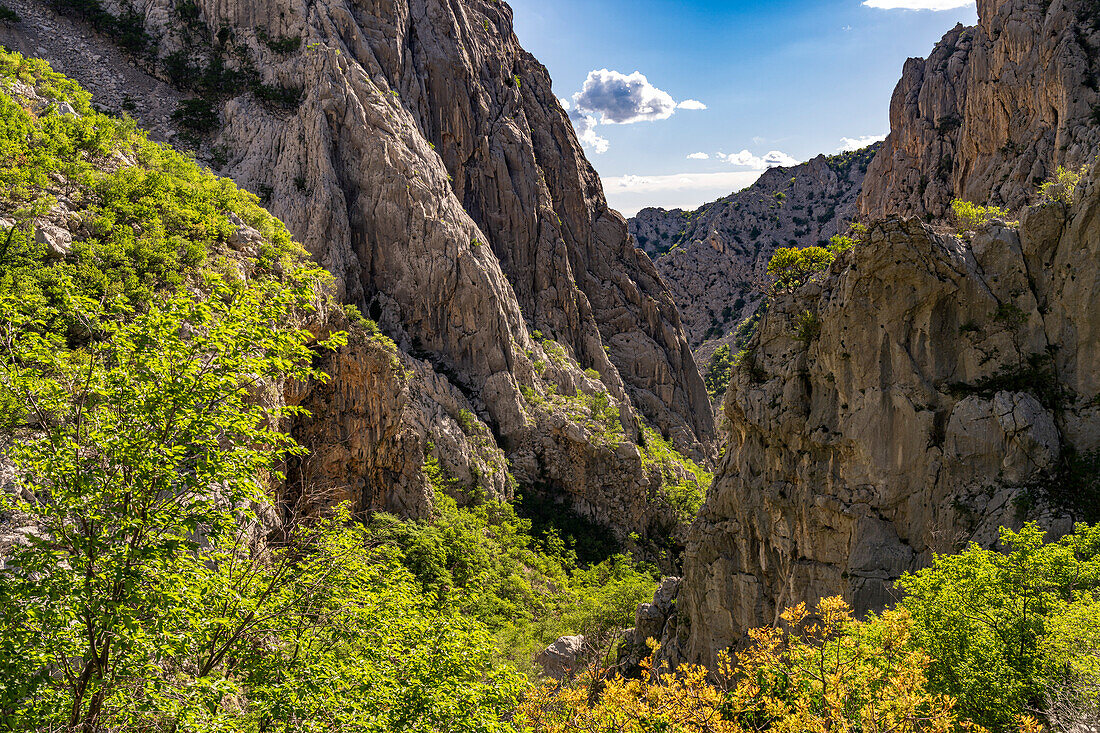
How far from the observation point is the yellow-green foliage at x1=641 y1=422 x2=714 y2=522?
2046 inches

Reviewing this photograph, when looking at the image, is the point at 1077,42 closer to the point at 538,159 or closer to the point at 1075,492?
the point at 1075,492

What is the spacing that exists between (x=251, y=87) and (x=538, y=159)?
32.8 metres

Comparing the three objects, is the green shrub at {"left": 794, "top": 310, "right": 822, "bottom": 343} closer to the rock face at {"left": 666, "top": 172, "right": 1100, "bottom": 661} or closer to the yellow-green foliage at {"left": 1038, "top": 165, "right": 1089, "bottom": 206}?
the rock face at {"left": 666, "top": 172, "right": 1100, "bottom": 661}

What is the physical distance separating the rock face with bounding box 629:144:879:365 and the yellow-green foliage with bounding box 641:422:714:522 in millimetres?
51017

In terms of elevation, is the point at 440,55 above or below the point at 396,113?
above

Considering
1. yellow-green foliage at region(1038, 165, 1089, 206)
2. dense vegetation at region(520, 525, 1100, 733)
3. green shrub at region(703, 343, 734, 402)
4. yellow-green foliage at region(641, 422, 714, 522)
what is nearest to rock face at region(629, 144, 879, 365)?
green shrub at region(703, 343, 734, 402)

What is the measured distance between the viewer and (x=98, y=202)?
69.6ft

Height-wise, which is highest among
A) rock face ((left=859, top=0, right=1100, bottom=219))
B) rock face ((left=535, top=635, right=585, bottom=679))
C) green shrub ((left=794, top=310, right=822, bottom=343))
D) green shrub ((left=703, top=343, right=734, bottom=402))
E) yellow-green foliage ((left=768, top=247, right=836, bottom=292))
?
rock face ((left=859, top=0, right=1100, bottom=219))

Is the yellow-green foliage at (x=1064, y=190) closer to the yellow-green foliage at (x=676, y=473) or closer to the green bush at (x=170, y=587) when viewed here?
the green bush at (x=170, y=587)

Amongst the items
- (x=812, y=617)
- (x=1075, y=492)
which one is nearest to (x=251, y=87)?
(x=812, y=617)

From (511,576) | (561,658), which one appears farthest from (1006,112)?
(561,658)

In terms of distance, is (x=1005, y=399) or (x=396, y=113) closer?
(x=1005, y=399)

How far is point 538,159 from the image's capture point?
70.9 metres

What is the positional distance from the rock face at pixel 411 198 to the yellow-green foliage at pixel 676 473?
214 cm
